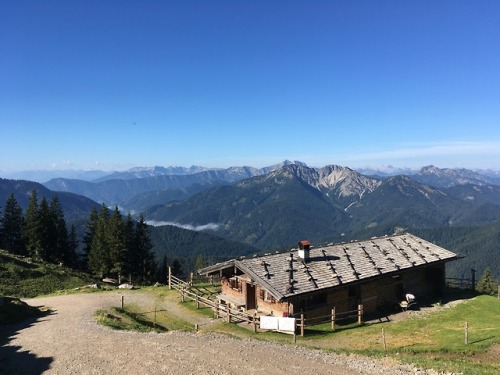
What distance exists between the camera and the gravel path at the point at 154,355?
18250mm

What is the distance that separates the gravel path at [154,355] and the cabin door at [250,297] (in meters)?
8.85

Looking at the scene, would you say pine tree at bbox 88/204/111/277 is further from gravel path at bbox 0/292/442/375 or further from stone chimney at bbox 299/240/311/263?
stone chimney at bbox 299/240/311/263

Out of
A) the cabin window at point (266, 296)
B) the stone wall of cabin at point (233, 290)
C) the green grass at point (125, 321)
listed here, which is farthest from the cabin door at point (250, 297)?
the green grass at point (125, 321)

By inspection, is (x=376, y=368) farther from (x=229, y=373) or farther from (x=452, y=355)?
(x=229, y=373)

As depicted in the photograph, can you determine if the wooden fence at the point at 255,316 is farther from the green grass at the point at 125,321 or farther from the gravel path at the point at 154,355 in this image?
the gravel path at the point at 154,355

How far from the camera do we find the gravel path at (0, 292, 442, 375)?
18.2m

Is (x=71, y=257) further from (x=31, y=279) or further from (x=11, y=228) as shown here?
(x=31, y=279)

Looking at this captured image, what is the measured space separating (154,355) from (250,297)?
15307 mm

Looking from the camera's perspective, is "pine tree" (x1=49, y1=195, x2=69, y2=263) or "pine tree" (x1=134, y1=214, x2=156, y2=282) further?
"pine tree" (x1=134, y1=214, x2=156, y2=282)

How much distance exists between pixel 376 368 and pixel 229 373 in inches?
281

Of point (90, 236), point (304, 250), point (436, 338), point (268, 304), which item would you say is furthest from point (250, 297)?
point (90, 236)

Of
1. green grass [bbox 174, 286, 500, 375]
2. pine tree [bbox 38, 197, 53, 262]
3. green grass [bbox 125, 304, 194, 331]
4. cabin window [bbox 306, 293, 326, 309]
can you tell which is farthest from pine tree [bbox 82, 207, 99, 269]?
cabin window [bbox 306, 293, 326, 309]

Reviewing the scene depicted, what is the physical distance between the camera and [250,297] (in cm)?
3428

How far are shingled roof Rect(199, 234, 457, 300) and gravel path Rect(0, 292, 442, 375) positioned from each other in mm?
7666
